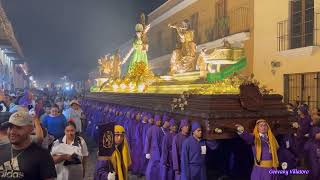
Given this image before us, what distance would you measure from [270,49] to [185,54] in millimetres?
4663

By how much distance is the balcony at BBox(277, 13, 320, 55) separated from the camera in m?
11.2

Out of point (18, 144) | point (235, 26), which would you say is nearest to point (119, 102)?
point (235, 26)

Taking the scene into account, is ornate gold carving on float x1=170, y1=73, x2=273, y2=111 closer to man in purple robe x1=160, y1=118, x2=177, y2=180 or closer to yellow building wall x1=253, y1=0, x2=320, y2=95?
man in purple robe x1=160, y1=118, x2=177, y2=180

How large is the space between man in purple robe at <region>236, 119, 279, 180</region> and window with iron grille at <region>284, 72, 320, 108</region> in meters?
6.29

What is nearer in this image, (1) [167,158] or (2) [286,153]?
(2) [286,153]

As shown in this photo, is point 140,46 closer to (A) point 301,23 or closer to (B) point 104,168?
(A) point 301,23

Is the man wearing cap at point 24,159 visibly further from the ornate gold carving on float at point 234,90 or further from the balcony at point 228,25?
the balcony at point 228,25

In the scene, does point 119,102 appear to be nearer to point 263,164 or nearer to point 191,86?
Answer: point 191,86

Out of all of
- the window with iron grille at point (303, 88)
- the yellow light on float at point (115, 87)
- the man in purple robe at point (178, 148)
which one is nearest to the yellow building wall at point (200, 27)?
the window with iron grille at point (303, 88)

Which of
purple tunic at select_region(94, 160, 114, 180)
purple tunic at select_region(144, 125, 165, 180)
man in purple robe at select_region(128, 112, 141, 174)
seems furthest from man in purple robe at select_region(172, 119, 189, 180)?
man in purple robe at select_region(128, 112, 141, 174)

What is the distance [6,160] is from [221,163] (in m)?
4.79

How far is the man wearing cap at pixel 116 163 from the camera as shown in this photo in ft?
16.2

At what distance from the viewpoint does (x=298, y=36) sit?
40.0 feet

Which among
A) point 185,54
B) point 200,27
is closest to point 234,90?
point 185,54
